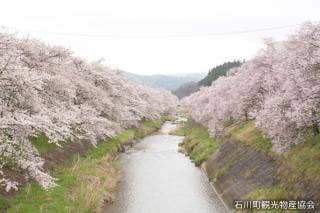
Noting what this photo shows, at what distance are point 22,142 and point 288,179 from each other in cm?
1600

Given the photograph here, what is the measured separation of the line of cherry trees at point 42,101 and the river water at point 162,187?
5374mm

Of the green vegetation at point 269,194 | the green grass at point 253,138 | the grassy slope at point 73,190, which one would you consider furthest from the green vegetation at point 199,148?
the green vegetation at point 269,194

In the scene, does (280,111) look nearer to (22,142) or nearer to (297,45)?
(297,45)

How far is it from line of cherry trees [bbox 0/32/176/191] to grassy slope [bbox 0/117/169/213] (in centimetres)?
134

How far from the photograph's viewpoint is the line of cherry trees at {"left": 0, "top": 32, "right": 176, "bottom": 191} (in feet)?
63.0

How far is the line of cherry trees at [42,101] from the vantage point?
19.2 m

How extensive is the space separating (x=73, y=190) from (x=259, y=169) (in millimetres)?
13898

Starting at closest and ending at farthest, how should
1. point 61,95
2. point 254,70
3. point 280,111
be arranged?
point 280,111 → point 61,95 → point 254,70

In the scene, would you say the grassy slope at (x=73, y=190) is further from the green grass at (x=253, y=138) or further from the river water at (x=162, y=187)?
the green grass at (x=253, y=138)

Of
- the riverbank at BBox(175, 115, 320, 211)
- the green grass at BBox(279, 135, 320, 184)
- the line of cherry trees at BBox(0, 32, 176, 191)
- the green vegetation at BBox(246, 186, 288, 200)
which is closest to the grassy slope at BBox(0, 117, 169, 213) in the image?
the line of cherry trees at BBox(0, 32, 176, 191)

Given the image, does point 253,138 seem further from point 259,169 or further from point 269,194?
point 269,194

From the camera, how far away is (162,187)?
38.1m

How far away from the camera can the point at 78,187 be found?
32.2 meters

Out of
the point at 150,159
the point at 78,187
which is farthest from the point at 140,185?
the point at 150,159
